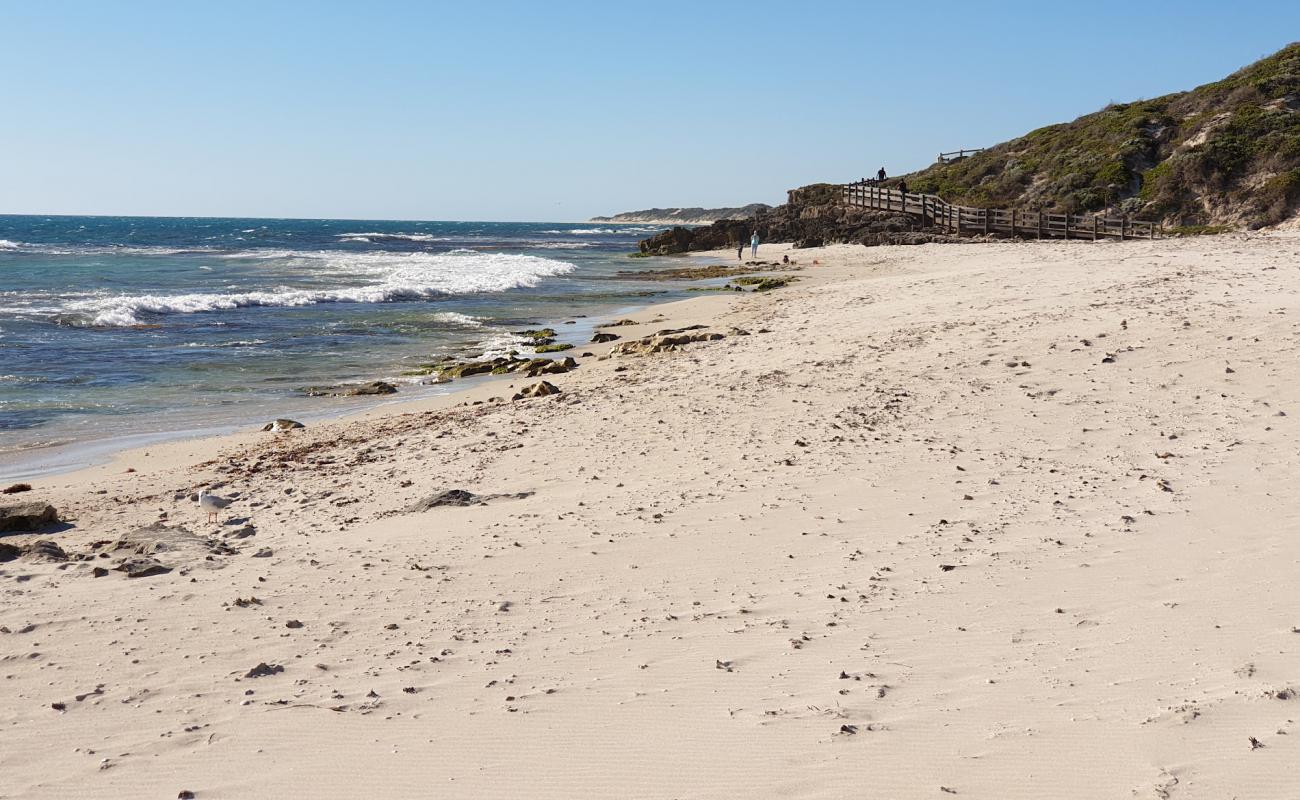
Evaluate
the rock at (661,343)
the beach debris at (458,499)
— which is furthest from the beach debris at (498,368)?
the beach debris at (458,499)

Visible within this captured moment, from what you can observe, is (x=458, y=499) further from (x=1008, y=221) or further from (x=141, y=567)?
(x=1008, y=221)

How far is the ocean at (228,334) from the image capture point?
44.0 feet

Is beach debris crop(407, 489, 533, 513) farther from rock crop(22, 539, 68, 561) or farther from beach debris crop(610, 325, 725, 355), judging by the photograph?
beach debris crop(610, 325, 725, 355)

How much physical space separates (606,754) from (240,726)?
1.63 m

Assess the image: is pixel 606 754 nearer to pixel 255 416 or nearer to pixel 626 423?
pixel 626 423

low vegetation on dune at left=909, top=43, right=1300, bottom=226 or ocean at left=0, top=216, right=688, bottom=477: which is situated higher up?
low vegetation on dune at left=909, top=43, right=1300, bottom=226

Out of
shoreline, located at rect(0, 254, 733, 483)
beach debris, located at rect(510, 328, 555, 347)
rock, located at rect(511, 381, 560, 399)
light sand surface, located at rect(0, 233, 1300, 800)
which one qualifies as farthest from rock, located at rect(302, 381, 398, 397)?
beach debris, located at rect(510, 328, 555, 347)

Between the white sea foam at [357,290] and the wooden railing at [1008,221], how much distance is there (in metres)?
16.7

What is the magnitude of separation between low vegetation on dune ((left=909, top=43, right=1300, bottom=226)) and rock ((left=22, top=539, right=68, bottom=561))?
36.8 meters

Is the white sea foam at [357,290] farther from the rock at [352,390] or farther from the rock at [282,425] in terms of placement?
the rock at [282,425]

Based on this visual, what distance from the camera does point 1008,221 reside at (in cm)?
3928

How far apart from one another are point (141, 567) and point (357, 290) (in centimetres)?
2820

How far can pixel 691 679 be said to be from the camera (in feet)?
15.4

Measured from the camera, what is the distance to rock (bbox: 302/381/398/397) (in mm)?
15117
